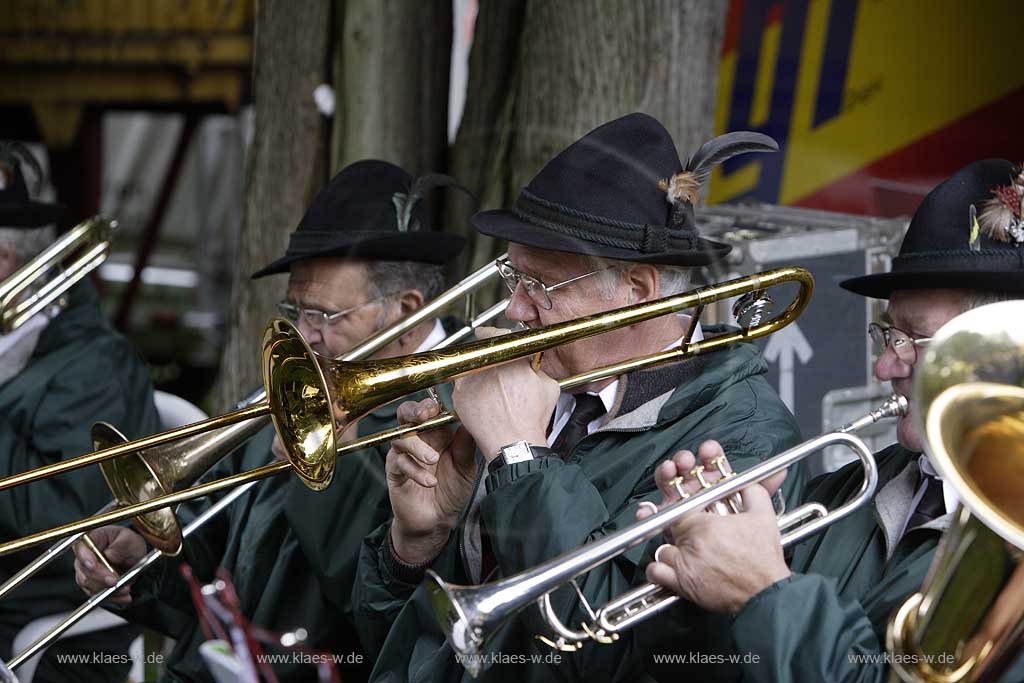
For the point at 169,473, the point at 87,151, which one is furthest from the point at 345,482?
the point at 87,151

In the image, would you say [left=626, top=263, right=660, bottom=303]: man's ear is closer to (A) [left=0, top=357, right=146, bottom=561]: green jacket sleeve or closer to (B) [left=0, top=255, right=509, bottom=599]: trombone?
(B) [left=0, top=255, right=509, bottom=599]: trombone

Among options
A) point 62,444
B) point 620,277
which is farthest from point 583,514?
point 62,444

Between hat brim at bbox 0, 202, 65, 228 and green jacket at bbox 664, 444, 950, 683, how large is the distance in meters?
2.88

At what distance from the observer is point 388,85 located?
4266 mm

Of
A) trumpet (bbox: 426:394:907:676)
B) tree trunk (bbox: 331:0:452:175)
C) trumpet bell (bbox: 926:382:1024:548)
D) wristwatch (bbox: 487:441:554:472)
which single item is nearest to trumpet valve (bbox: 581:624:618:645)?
trumpet (bbox: 426:394:907:676)

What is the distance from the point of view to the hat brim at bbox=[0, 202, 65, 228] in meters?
4.18

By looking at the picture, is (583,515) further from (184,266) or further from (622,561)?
(184,266)

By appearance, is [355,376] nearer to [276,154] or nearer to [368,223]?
[368,223]

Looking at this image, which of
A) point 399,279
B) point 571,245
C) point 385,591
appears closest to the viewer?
point 571,245

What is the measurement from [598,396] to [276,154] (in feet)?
7.26

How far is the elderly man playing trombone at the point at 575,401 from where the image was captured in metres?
2.34

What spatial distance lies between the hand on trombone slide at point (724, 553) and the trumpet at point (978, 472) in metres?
0.30

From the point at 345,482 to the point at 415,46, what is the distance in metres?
1.80

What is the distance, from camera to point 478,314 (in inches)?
136
